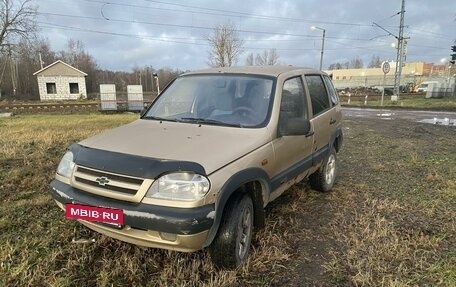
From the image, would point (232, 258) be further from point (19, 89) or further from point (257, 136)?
point (19, 89)

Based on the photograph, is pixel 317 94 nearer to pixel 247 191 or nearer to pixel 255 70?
pixel 255 70

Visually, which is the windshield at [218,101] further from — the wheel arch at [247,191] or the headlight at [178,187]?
the headlight at [178,187]

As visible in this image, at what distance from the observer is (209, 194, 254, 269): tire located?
9.62 feet

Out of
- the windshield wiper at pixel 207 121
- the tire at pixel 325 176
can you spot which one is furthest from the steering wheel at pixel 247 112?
the tire at pixel 325 176

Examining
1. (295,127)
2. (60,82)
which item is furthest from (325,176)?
(60,82)

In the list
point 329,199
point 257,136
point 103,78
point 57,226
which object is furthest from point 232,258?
point 103,78

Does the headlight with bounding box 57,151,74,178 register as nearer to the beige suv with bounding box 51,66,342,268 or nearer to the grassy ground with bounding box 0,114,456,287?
the beige suv with bounding box 51,66,342,268

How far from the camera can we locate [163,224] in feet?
8.48

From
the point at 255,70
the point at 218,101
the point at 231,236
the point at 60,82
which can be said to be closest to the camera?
the point at 231,236

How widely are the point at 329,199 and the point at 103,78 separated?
82952 mm

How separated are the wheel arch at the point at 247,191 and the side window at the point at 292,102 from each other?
634 mm

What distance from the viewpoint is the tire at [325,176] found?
17.1 feet

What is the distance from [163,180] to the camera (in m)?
2.67

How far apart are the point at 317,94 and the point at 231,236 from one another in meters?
2.87
